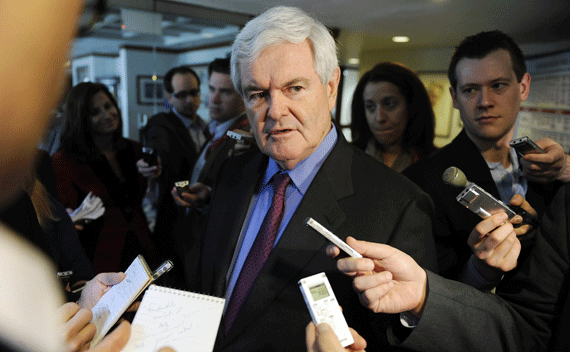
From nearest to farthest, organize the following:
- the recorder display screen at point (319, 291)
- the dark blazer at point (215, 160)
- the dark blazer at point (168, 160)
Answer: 1. the recorder display screen at point (319, 291)
2. the dark blazer at point (215, 160)
3. the dark blazer at point (168, 160)

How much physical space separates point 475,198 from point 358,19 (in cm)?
442

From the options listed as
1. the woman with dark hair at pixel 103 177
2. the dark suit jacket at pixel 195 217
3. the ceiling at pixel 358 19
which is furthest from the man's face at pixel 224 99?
the ceiling at pixel 358 19

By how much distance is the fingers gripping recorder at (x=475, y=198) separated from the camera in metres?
1.00

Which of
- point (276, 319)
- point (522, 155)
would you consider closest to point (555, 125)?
point (522, 155)

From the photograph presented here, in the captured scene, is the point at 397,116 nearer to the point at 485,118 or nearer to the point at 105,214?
the point at 485,118

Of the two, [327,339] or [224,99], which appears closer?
[327,339]

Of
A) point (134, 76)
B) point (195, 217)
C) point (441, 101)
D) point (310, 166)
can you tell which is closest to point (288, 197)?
point (310, 166)

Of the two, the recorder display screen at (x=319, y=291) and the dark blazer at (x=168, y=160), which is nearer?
the recorder display screen at (x=319, y=291)

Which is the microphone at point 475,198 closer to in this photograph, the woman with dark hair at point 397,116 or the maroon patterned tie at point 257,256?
the maroon patterned tie at point 257,256

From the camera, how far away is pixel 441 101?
20.6 ft

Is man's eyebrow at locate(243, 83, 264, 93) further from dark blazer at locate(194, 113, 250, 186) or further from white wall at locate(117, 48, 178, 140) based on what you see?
white wall at locate(117, 48, 178, 140)

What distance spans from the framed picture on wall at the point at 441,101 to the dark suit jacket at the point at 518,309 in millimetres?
4904

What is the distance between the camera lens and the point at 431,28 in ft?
16.6

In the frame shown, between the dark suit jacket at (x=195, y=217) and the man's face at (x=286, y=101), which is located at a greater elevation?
the man's face at (x=286, y=101)
